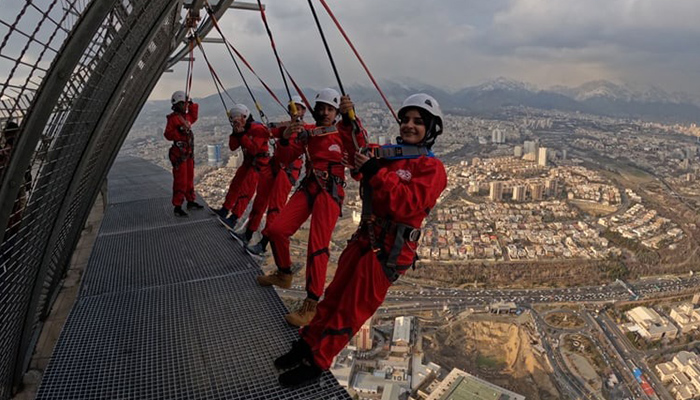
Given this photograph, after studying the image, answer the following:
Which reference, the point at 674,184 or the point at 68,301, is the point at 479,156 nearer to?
the point at 674,184

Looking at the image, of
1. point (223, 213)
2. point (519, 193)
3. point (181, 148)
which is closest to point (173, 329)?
point (223, 213)

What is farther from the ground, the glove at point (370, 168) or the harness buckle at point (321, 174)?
the glove at point (370, 168)

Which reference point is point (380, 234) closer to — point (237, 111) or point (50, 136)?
point (50, 136)

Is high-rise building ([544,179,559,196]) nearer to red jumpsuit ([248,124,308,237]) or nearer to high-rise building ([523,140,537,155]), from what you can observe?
high-rise building ([523,140,537,155])

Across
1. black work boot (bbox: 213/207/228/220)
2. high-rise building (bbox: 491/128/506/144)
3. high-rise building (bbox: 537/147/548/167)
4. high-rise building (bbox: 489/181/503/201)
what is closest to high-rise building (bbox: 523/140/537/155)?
high-rise building (bbox: 537/147/548/167)

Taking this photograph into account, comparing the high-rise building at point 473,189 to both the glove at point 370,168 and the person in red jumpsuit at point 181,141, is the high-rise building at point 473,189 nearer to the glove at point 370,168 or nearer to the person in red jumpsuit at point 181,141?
the person in red jumpsuit at point 181,141

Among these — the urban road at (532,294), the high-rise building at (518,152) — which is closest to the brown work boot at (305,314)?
the urban road at (532,294)

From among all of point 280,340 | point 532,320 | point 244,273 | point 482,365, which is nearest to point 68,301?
point 244,273
